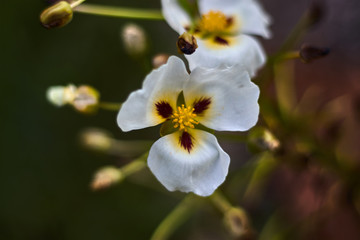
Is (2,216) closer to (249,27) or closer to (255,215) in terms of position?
(255,215)

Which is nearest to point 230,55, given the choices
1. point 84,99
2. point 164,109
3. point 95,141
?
point 164,109

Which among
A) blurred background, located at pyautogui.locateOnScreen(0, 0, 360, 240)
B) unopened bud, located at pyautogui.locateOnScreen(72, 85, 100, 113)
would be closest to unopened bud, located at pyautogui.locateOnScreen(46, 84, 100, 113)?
unopened bud, located at pyautogui.locateOnScreen(72, 85, 100, 113)

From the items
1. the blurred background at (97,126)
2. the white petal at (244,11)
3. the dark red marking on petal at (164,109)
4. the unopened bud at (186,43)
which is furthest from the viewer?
the blurred background at (97,126)

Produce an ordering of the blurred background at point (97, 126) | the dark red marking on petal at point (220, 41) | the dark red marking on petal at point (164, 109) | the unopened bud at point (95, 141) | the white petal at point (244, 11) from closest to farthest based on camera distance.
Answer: the dark red marking on petal at point (164, 109) → the dark red marking on petal at point (220, 41) → the white petal at point (244, 11) → the unopened bud at point (95, 141) → the blurred background at point (97, 126)

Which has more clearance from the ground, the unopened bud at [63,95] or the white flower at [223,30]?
the white flower at [223,30]

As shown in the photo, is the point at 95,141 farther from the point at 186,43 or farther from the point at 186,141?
the point at 186,43

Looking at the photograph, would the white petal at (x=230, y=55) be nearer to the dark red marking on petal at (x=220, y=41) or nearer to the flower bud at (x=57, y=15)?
the dark red marking on petal at (x=220, y=41)

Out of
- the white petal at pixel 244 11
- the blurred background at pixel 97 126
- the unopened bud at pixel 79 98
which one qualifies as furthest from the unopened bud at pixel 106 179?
the blurred background at pixel 97 126

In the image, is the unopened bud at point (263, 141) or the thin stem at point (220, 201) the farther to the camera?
the thin stem at point (220, 201)

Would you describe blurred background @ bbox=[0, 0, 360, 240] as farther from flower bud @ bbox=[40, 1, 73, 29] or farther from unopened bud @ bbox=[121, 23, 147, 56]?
flower bud @ bbox=[40, 1, 73, 29]
